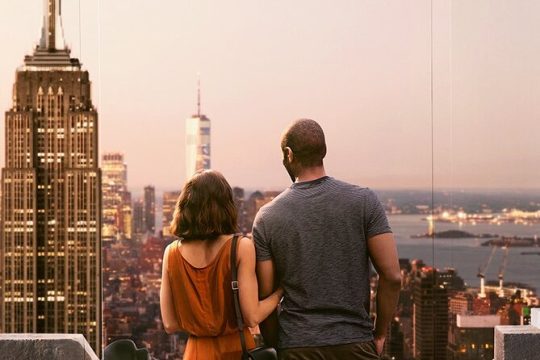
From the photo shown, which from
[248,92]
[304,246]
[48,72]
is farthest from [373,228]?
[48,72]

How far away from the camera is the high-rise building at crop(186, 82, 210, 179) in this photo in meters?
6.04

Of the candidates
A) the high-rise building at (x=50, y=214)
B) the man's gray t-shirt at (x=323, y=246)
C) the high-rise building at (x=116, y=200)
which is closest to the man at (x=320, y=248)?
the man's gray t-shirt at (x=323, y=246)

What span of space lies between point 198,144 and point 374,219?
4543mm

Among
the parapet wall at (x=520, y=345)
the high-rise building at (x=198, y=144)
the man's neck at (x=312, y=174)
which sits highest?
the high-rise building at (x=198, y=144)

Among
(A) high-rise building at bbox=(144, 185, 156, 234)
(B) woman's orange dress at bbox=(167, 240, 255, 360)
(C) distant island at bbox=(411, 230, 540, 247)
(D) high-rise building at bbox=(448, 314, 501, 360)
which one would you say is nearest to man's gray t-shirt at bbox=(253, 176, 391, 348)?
(B) woman's orange dress at bbox=(167, 240, 255, 360)

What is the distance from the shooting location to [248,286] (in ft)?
8.36

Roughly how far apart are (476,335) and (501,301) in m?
1.08

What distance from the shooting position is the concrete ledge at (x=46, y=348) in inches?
130

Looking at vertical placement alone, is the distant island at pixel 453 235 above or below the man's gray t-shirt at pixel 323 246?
below

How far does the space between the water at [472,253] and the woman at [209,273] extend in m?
4.00

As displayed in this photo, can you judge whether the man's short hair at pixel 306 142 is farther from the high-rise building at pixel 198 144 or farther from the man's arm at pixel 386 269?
the high-rise building at pixel 198 144

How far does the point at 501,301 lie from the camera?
7.33 meters

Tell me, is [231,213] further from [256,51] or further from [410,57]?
[256,51]

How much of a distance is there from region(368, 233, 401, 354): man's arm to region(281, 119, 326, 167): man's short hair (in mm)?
245
